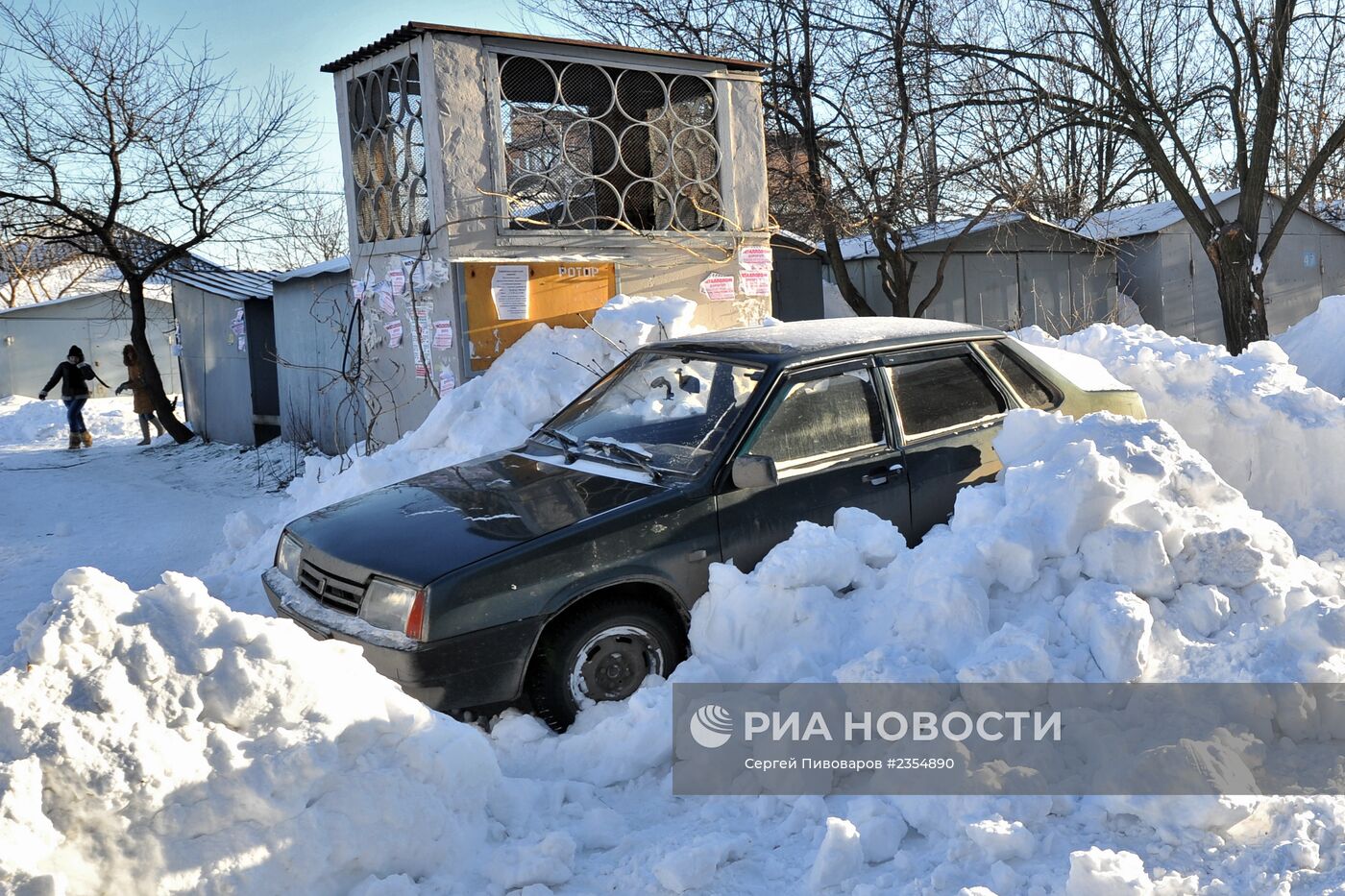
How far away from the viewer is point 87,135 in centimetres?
1474

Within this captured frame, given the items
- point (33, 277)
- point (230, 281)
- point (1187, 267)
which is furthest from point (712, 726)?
point (33, 277)

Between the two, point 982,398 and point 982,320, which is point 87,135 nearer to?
point 982,320

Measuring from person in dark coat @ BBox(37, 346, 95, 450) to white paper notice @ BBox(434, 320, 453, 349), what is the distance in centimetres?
886

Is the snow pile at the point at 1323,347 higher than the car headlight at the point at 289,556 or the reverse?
higher

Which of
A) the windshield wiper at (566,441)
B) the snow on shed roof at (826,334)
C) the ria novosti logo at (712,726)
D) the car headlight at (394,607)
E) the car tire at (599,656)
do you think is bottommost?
the ria novosti logo at (712,726)

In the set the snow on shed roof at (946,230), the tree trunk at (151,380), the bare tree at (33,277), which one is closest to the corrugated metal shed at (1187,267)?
the snow on shed roof at (946,230)

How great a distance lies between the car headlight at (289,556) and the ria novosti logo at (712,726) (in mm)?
1931

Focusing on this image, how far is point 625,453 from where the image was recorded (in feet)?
16.3

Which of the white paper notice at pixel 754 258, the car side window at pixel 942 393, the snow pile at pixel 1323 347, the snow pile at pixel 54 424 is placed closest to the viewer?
the car side window at pixel 942 393

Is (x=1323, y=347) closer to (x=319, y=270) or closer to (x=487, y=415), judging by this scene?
(x=487, y=415)

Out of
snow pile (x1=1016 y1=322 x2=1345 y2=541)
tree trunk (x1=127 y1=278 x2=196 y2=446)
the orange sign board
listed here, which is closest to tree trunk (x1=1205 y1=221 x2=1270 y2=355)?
snow pile (x1=1016 y1=322 x2=1345 y2=541)

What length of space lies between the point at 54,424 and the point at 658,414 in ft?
57.7

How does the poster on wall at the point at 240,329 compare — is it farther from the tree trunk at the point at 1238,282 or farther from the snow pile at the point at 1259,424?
the tree trunk at the point at 1238,282

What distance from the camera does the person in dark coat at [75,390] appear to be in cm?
1567
